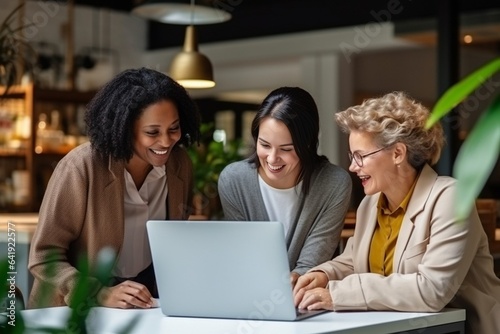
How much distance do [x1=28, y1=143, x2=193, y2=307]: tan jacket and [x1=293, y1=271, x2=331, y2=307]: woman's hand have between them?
59 centimetres

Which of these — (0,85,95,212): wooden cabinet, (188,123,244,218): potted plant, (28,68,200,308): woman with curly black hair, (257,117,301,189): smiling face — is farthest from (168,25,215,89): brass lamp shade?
(0,85,95,212): wooden cabinet

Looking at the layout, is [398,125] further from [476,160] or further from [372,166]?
[476,160]

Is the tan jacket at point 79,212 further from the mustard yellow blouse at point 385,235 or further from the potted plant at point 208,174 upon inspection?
the potted plant at point 208,174

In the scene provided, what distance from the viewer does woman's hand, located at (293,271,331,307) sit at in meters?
2.47

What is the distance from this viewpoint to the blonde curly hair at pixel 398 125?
8.07ft

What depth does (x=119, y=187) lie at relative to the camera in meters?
2.72

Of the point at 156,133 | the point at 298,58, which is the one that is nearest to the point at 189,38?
the point at 156,133

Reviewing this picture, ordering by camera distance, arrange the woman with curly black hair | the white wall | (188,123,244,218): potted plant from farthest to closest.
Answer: the white wall → (188,123,244,218): potted plant → the woman with curly black hair

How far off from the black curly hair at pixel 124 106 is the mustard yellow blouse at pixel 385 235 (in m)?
0.75

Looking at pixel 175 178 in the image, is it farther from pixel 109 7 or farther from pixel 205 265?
pixel 109 7

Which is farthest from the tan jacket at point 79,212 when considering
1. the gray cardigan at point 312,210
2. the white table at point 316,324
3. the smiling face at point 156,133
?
the gray cardigan at point 312,210

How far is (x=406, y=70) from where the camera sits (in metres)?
11.7

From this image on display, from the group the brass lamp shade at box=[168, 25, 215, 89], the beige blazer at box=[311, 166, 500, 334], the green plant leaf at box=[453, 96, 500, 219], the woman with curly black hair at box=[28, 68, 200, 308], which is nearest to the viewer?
the green plant leaf at box=[453, 96, 500, 219]

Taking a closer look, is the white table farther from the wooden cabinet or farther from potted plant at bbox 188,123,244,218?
the wooden cabinet
